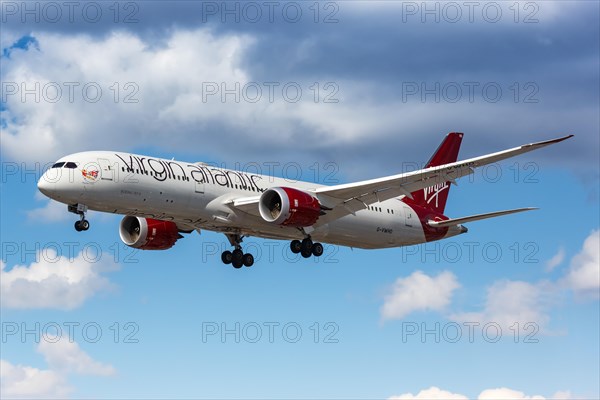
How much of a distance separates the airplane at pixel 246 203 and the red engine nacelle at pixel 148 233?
2.2 inches

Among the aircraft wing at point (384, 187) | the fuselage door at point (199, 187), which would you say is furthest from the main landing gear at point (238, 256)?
the fuselage door at point (199, 187)

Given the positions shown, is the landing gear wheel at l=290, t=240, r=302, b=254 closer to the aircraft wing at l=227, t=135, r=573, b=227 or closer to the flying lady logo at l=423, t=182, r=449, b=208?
the aircraft wing at l=227, t=135, r=573, b=227

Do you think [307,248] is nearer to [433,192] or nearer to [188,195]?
[188,195]

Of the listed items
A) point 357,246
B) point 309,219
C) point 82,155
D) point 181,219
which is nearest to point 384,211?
point 357,246

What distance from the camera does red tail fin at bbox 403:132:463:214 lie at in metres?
64.6

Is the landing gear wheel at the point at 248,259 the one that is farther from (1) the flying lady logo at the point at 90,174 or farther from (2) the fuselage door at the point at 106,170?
(1) the flying lady logo at the point at 90,174

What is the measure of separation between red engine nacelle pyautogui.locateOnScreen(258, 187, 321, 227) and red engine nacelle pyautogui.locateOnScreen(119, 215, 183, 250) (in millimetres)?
7994

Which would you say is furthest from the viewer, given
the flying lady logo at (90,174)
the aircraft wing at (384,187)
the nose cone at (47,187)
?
the aircraft wing at (384,187)

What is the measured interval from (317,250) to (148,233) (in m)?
9.66

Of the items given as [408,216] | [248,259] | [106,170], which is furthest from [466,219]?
[106,170]

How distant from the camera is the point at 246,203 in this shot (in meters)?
53.9

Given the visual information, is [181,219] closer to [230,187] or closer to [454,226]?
[230,187]

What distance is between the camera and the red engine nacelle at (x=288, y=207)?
53.0 metres

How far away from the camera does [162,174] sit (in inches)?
2010
